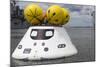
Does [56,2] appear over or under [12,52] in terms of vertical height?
over

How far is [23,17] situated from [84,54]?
0.82 metres

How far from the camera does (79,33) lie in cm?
250

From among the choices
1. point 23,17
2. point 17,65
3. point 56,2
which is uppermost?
point 56,2

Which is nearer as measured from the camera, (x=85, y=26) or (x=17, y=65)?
(x=17, y=65)

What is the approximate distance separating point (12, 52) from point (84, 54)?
838 mm
